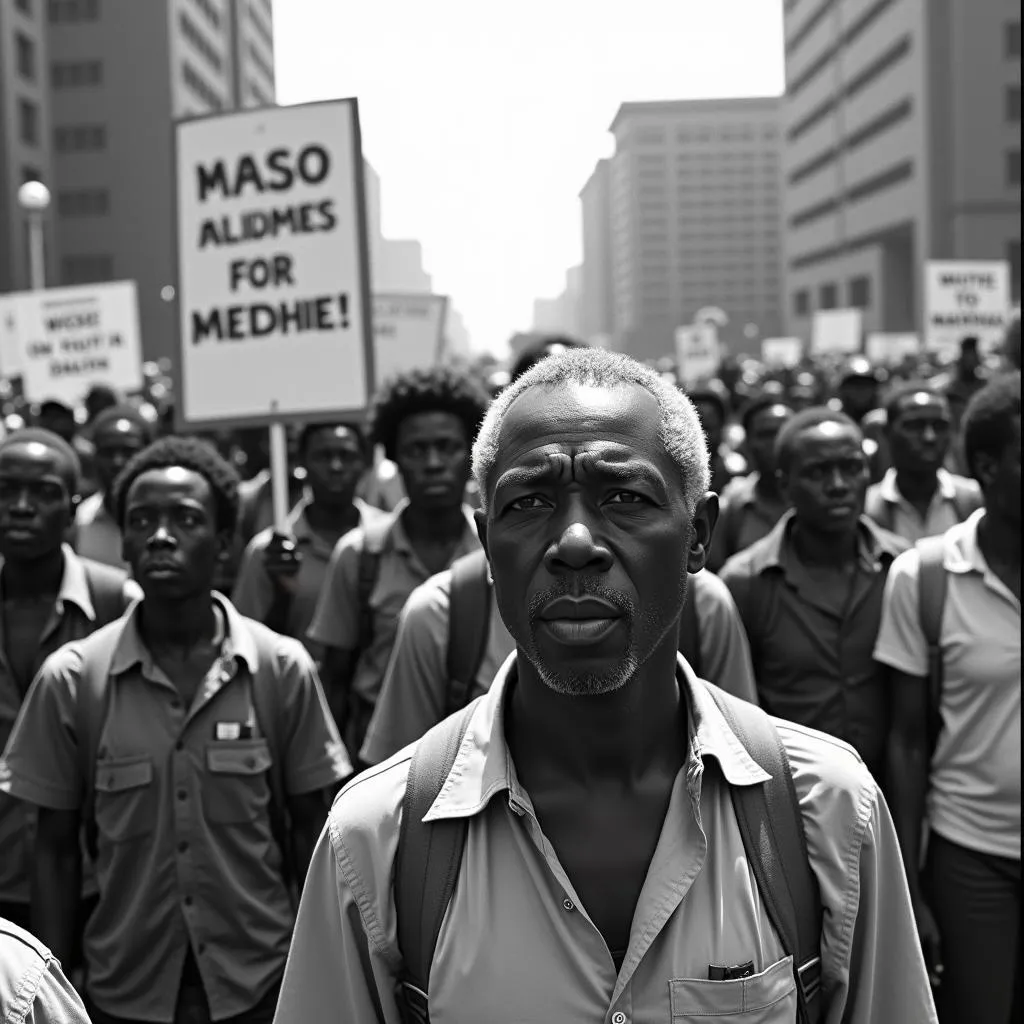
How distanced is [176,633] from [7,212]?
165ft

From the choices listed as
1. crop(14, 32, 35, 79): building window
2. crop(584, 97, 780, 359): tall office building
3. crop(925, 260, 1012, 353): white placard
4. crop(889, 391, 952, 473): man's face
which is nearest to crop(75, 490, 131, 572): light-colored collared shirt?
crop(889, 391, 952, 473): man's face

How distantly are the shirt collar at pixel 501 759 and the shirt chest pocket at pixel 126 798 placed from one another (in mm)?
1540

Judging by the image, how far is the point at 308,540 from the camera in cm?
605

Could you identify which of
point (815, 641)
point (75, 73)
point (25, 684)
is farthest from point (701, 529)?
point (75, 73)

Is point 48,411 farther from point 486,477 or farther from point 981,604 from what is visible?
point 486,477

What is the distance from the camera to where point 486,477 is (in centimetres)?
217

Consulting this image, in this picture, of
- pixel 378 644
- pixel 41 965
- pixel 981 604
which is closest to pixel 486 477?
pixel 41 965

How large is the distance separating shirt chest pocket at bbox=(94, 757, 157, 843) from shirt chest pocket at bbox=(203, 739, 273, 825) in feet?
0.44

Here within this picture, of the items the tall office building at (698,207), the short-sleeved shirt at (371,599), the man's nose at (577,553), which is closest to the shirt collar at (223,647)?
the short-sleeved shirt at (371,599)

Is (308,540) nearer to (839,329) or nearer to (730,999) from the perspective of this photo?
(730,999)

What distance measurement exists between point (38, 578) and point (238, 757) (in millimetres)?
1282

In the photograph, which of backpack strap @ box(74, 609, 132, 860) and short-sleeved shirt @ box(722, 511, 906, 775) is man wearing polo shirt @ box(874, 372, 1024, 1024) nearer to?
short-sleeved shirt @ box(722, 511, 906, 775)

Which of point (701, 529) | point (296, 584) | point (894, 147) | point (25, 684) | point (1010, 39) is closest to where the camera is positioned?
point (701, 529)

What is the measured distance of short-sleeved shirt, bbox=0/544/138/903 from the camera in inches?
154
